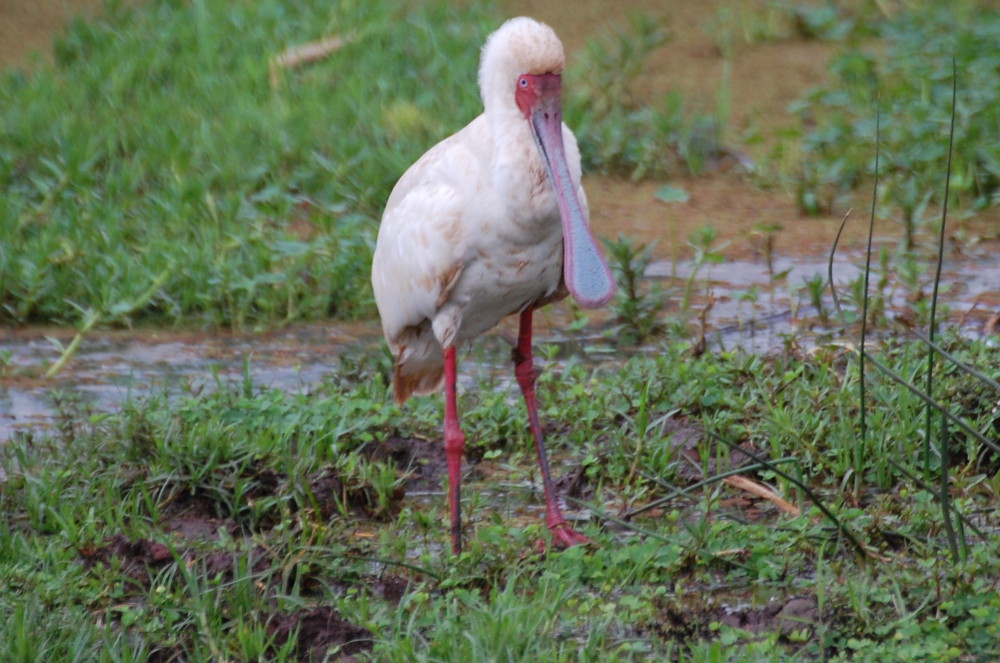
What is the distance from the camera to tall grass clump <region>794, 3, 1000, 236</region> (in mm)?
7191

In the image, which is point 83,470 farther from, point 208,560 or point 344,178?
point 344,178

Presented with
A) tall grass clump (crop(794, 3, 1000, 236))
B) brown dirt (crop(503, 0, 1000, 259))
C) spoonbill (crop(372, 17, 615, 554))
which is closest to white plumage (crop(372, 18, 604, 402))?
spoonbill (crop(372, 17, 615, 554))

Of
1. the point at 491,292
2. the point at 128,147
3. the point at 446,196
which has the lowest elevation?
the point at 491,292

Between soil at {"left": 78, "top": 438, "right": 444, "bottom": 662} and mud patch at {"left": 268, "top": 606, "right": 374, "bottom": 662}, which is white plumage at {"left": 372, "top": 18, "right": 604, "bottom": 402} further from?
mud patch at {"left": 268, "top": 606, "right": 374, "bottom": 662}

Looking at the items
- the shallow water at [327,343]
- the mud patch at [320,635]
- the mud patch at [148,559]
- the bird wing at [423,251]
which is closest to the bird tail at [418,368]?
the bird wing at [423,251]

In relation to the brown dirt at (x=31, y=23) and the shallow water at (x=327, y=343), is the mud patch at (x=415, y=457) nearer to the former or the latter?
the shallow water at (x=327, y=343)

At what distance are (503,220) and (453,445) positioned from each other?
73cm

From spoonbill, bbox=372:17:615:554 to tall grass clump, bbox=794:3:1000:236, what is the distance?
9.41 ft

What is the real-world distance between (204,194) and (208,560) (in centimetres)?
374

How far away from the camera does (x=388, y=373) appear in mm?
5445

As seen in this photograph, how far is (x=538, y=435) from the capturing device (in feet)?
14.6

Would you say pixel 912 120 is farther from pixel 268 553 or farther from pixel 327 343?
pixel 268 553

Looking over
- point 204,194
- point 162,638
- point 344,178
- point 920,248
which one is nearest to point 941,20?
point 920,248

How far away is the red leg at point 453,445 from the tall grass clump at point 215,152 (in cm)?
193
